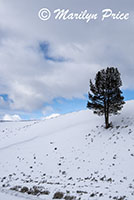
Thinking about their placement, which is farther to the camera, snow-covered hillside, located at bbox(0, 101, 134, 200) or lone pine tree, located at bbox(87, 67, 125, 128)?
lone pine tree, located at bbox(87, 67, 125, 128)

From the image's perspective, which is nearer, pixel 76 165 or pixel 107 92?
pixel 76 165

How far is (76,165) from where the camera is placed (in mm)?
17000

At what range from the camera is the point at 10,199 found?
25.9ft

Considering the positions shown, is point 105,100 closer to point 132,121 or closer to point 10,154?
point 132,121

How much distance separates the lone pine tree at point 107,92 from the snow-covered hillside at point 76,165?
293cm

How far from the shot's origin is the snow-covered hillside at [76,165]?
381 inches

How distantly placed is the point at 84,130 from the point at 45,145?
7.09 m

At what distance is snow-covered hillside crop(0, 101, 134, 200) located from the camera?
31.7ft

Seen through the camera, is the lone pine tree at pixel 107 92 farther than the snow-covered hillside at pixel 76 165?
Yes

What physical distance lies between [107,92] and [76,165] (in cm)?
1285

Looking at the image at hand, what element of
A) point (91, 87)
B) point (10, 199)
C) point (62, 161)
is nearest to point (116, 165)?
point (62, 161)

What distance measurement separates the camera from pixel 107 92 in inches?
981

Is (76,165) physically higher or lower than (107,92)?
lower

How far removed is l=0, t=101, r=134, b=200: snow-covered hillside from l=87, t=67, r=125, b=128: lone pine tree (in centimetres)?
293
